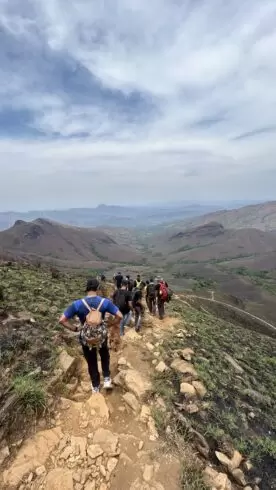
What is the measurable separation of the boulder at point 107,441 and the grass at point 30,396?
4.21 feet

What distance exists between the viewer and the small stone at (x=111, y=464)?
6.00 metres

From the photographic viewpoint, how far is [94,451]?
621 cm

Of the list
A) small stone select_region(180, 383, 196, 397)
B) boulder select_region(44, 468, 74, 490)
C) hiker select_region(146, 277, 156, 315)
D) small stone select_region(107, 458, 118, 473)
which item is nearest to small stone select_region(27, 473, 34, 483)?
boulder select_region(44, 468, 74, 490)

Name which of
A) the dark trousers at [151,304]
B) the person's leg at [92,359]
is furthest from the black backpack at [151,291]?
the person's leg at [92,359]

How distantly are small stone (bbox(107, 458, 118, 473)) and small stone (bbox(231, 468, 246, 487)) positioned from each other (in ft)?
8.05

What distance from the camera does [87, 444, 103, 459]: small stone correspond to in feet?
20.2

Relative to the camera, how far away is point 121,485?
5.77m

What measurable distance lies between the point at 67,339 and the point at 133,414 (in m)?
3.99

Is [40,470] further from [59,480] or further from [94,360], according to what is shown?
[94,360]

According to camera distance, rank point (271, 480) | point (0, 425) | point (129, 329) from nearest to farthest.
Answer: point (0, 425) → point (271, 480) → point (129, 329)

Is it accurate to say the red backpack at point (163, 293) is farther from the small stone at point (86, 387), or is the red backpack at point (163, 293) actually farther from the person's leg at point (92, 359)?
the person's leg at point (92, 359)

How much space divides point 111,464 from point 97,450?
0.35 m

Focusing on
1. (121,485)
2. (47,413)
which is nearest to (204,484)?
(121,485)

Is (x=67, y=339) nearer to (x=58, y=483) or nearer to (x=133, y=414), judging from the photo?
(x=133, y=414)
